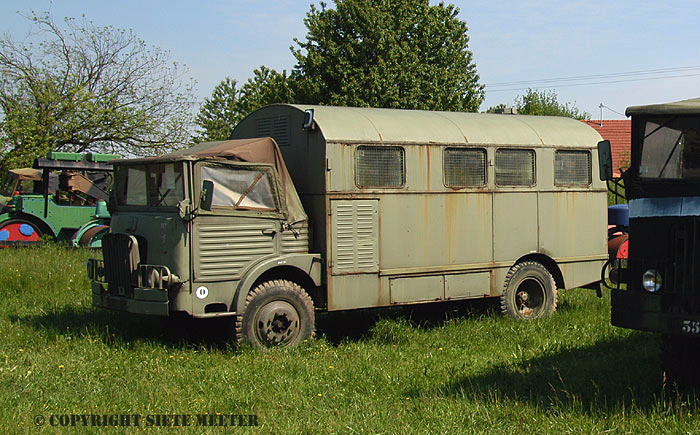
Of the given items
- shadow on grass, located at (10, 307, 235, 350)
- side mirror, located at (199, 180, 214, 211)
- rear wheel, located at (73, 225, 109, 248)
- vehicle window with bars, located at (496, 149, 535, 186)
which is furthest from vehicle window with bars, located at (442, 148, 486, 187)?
rear wheel, located at (73, 225, 109, 248)

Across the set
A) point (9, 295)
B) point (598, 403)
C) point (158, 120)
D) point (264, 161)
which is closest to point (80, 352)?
point (264, 161)

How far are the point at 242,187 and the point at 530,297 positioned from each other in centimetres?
463

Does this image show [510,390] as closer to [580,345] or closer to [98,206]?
[580,345]

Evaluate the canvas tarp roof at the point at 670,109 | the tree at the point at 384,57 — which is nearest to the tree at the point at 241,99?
the tree at the point at 384,57

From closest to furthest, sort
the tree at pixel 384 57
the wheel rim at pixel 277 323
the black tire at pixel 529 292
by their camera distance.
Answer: the wheel rim at pixel 277 323
the black tire at pixel 529 292
the tree at pixel 384 57

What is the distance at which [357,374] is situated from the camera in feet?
26.3

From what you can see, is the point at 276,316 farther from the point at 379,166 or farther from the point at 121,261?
the point at 379,166

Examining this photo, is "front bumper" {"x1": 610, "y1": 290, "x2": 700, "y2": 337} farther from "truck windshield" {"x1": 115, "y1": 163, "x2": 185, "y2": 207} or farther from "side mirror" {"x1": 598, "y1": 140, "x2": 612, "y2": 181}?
"truck windshield" {"x1": 115, "y1": 163, "x2": 185, "y2": 207}

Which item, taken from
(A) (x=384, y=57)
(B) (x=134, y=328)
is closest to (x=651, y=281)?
(B) (x=134, y=328)

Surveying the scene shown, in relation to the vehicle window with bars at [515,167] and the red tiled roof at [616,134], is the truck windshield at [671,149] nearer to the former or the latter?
the vehicle window with bars at [515,167]

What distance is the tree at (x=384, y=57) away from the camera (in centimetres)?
2919

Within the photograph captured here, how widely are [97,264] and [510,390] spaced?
524 centimetres

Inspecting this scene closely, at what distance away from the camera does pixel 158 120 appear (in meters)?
26.6

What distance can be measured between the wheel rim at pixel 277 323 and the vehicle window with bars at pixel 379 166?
1702 mm
